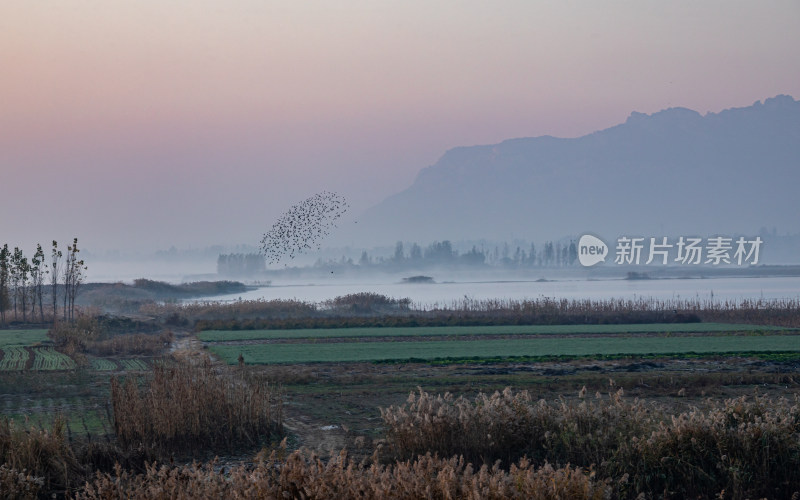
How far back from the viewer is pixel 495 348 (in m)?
29.7

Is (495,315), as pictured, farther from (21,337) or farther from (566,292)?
(566,292)

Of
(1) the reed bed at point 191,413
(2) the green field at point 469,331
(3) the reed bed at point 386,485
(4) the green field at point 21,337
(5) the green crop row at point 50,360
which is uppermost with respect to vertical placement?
(3) the reed bed at point 386,485

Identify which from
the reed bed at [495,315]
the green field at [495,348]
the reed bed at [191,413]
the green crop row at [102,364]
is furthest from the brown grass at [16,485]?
the reed bed at [495,315]

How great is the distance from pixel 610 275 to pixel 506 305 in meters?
125

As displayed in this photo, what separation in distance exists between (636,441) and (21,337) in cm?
2976

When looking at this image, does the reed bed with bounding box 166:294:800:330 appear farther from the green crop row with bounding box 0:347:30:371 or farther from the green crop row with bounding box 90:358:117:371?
the green crop row with bounding box 90:358:117:371

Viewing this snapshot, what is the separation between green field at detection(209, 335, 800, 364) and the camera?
27.3 m

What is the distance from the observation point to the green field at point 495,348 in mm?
27297

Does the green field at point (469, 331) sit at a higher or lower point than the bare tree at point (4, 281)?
lower

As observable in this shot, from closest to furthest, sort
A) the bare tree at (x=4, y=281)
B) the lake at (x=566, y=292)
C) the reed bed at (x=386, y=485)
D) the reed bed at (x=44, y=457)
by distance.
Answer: the reed bed at (x=386, y=485)
the reed bed at (x=44, y=457)
the bare tree at (x=4, y=281)
the lake at (x=566, y=292)

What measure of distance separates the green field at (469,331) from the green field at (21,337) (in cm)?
669

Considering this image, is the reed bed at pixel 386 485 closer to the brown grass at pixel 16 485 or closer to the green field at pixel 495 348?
the brown grass at pixel 16 485

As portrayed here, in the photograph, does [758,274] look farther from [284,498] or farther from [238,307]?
[284,498]

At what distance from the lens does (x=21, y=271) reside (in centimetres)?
4341
